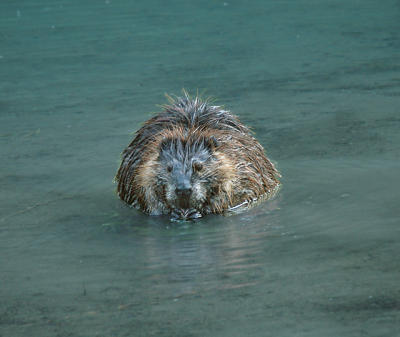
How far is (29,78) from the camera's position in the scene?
41.8 ft

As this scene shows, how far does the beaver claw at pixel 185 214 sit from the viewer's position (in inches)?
279

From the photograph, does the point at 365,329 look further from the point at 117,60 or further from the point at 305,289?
the point at 117,60

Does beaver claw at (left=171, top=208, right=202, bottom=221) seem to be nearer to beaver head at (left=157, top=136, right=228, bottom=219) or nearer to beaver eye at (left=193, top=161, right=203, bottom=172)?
beaver head at (left=157, top=136, right=228, bottom=219)

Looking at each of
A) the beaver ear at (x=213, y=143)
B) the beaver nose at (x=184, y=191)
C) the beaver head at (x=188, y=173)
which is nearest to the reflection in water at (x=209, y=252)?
the beaver head at (x=188, y=173)

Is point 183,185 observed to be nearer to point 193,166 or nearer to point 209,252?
point 193,166

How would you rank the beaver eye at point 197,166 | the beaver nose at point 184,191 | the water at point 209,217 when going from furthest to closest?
1. the beaver eye at point 197,166
2. the beaver nose at point 184,191
3. the water at point 209,217

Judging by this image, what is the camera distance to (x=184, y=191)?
22.7 ft

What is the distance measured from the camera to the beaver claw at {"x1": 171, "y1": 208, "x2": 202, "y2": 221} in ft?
23.2

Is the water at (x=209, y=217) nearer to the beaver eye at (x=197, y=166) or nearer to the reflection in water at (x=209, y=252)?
the reflection in water at (x=209, y=252)

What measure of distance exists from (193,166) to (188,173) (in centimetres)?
8

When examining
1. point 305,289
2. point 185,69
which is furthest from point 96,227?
point 185,69

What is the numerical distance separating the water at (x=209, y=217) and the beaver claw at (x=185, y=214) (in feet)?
0.36

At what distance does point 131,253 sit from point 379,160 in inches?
114

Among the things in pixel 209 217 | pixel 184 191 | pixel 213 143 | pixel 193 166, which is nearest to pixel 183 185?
pixel 184 191
